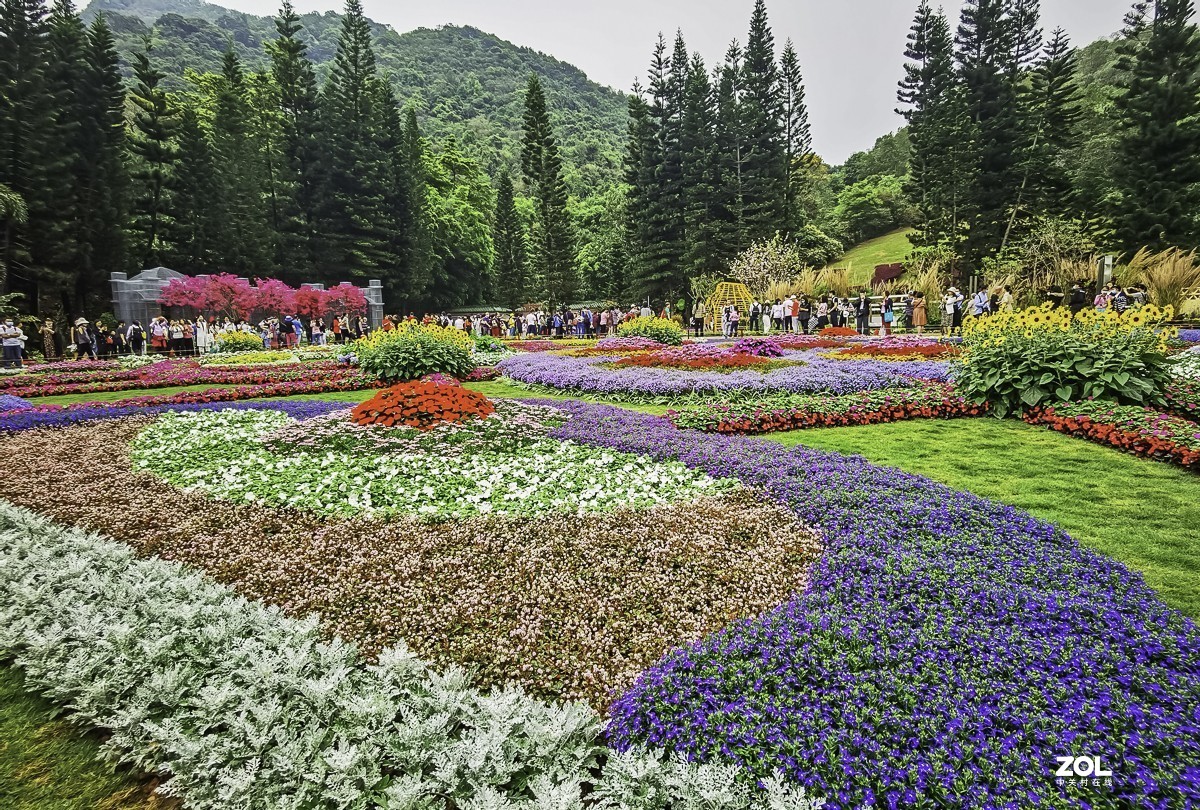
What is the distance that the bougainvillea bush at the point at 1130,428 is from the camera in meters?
5.78

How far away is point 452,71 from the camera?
4584 inches

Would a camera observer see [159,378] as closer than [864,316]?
Yes

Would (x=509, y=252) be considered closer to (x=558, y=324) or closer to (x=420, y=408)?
(x=558, y=324)

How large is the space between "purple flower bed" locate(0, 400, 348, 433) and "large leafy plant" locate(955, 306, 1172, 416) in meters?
10.5

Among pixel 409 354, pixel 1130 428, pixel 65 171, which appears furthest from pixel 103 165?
pixel 1130 428

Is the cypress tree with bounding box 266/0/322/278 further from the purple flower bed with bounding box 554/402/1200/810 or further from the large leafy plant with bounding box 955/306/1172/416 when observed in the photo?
the purple flower bed with bounding box 554/402/1200/810

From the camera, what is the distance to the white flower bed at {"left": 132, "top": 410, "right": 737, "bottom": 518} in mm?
5215

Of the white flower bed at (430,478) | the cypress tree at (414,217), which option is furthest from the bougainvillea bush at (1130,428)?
the cypress tree at (414,217)

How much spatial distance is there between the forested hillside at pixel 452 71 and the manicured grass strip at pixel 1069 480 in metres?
64.9

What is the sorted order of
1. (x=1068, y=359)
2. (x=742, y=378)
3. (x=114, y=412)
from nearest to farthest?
(x=1068, y=359)
(x=114, y=412)
(x=742, y=378)

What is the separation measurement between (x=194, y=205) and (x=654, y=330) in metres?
32.0

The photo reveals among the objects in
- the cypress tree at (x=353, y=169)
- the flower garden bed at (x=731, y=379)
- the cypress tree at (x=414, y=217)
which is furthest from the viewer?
the cypress tree at (x=414, y=217)

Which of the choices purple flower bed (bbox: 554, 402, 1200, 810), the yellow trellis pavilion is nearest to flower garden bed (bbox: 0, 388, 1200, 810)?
purple flower bed (bbox: 554, 402, 1200, 810)

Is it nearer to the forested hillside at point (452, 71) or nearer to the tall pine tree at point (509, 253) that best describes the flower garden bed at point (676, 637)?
the tall pine tree at point (509, 253)
